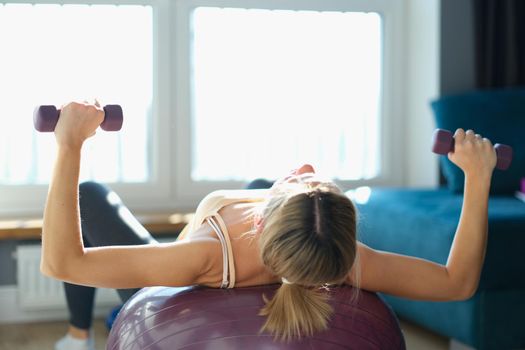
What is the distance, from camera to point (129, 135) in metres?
3.50

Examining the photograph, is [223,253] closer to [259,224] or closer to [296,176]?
[259,224]

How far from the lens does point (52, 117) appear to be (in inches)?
58.0

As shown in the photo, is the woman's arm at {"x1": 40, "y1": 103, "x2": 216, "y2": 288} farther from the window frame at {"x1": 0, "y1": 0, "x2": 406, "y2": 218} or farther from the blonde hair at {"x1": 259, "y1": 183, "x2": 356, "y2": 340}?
the window frame at {"x1": 0, "y1": 0, "x2": 406, "y2": 218}

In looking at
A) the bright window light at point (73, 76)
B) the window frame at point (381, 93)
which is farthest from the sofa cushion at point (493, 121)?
the bright window light at point (73, 76)

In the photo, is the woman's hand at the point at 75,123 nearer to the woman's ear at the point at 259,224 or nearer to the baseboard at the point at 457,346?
the woman's ear at the point at 259,224

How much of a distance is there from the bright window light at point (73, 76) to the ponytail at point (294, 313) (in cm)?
209

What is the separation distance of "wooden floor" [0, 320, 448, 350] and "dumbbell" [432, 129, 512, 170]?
1.30 metres

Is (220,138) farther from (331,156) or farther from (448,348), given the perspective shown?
(448,348)

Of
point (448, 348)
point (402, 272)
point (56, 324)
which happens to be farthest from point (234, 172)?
point (402, 272)

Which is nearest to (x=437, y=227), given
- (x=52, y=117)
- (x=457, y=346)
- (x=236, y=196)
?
(x=457, y=346)

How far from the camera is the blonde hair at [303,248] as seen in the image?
4.69 feet

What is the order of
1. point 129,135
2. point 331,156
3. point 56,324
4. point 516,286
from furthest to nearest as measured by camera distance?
1. point 331,156
2. point 129,135
3. point 56,324
4. point 516,286

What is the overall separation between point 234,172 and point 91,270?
2.20 meters

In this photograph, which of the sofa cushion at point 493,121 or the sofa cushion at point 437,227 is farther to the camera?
the sofa cushion at point 493,121
